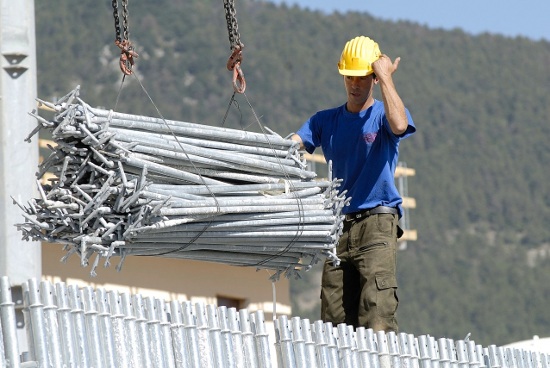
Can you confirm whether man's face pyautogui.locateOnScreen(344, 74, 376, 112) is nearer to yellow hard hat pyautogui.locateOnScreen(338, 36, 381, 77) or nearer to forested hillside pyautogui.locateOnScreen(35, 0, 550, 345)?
yellow hard hat pyautogui.locateOnScreen(338, 36, 381, 77)

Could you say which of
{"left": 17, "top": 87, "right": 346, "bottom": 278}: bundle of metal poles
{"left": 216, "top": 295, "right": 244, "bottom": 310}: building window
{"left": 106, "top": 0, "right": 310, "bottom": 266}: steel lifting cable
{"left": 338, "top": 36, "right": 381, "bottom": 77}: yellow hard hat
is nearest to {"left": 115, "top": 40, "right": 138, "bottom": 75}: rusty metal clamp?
{"left": 106, "top": 0, "right": 310, "bottom": 266}: steel lifting cable

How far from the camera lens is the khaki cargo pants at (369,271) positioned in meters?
10.9

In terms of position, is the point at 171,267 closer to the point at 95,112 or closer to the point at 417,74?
the point at 95,112

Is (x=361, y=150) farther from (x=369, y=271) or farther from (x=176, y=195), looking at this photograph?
(x=176, y=195)

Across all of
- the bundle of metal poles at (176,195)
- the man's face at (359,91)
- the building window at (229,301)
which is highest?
the building window at (229,301)

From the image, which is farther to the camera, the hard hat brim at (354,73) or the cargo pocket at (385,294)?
the hard hat brim at (354,73)

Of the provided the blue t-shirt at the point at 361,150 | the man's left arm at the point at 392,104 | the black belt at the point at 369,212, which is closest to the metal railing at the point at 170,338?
the black belt at the point at 369,212

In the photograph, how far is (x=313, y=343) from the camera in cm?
1007

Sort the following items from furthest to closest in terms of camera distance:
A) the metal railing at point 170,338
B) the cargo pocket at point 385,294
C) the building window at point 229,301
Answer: the building window at point 229,301 → the cargo pocket at point 385,294 → the metal railing at point 170,338

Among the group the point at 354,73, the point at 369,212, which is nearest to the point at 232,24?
the point at 354,73

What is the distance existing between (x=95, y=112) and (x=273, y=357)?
1896 millimetres

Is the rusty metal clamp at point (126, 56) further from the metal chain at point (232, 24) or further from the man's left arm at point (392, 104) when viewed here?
the man's left arm at point (392, 104)

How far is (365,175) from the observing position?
10969mm

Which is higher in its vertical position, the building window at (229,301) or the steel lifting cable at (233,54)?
the building window at (229,301)
